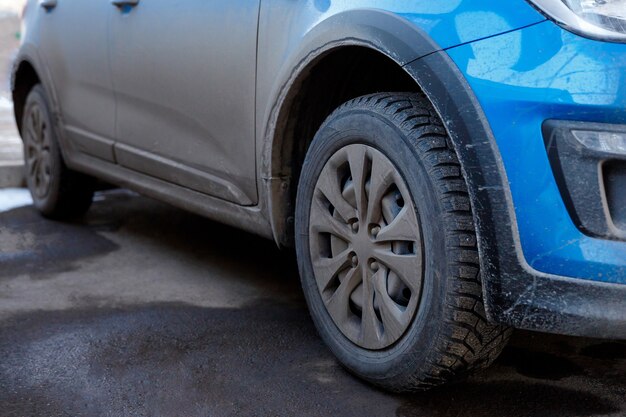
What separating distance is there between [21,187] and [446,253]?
407 cm

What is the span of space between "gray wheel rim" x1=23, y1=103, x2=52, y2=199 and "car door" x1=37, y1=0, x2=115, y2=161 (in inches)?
13.8

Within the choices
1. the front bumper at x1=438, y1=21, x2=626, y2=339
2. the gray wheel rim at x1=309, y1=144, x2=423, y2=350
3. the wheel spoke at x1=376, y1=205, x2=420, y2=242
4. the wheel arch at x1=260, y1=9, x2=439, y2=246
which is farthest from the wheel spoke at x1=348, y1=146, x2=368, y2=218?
the front bumper at x1=438, y1=21, x2=626, y2=339

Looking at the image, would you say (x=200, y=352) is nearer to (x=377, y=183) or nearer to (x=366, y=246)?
(x=366, y=246)

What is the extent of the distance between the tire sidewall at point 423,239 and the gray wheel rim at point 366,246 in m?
0.03

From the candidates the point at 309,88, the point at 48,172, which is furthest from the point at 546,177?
the point at 48,172

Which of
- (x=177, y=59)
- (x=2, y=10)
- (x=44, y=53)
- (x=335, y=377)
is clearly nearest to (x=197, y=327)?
(x=335, y=377)

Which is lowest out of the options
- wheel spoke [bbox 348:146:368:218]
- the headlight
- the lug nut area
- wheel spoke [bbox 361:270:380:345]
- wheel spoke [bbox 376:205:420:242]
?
wheel spoke [bbox 361:270:380:345]

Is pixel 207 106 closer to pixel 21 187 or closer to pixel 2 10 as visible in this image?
pixel 21 187

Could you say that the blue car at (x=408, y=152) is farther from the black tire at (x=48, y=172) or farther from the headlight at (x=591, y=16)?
the black tire at (x=48, y=172)

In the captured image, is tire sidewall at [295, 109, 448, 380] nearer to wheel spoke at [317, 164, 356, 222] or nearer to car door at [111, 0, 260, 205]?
wheel spoke at [317, 164, 356, 222]

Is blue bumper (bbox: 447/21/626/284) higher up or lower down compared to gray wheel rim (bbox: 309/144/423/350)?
higher up

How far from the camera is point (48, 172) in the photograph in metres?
4.89

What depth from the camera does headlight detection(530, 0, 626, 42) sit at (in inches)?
83.1

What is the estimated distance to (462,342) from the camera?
2.39 m
